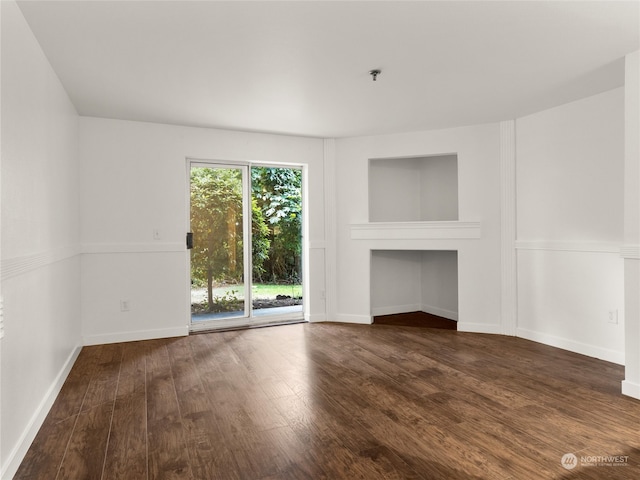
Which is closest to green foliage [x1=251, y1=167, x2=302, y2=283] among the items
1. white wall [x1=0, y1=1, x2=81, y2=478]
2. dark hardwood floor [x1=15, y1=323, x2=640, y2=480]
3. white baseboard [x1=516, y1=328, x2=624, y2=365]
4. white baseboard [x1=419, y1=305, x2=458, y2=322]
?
dark hardwood floor [x1=15, y1=323, x2=640, y2=480]

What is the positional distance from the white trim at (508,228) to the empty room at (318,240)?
0.02 meters

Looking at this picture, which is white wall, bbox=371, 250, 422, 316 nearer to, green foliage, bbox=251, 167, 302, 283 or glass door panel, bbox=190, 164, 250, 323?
green foliage, bbox=251, 167, 302, 283

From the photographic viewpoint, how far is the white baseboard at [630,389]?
274 centimetres

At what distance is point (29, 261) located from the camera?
2295mm

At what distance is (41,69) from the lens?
105 inches

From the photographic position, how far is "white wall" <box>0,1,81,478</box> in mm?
1986

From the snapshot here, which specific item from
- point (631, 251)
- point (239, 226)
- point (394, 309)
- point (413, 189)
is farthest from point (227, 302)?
point (631, 251)

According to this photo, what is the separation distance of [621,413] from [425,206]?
3729mm

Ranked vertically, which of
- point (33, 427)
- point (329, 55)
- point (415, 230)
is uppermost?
point (329, 55)

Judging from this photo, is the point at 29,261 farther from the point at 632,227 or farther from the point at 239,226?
the point at 632,227

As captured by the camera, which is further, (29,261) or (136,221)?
(136,221)

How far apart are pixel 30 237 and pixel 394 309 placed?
454cm

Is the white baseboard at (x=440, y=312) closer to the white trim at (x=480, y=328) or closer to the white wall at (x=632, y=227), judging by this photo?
the white trim at (x=480, y=328)

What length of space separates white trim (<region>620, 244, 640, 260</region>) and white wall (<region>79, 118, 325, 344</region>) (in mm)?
3883
